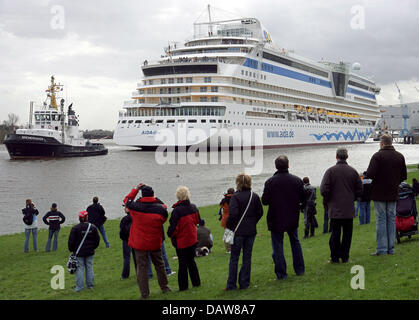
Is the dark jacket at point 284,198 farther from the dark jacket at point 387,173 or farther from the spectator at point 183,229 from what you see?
the dark jacket at point 387,173

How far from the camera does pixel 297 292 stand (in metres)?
5.89

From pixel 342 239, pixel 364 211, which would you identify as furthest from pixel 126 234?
pixel 364 211

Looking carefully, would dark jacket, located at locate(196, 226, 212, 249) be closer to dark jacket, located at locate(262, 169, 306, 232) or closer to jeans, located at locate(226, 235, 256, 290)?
jeans, located at locate(226, 235, 256, 290)

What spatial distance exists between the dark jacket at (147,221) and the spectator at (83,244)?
1.52m

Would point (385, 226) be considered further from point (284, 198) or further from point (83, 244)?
point (83, 244)

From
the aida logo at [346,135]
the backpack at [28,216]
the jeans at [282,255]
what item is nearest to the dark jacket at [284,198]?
the jeans at [282,255]

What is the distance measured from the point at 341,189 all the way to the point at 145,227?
3108 mm

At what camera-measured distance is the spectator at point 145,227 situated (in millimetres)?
6465

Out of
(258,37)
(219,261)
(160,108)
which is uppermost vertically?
(258,37)

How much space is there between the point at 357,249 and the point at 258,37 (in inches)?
2627

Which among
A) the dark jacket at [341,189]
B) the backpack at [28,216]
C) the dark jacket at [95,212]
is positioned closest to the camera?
the dark jacket at [341,189]

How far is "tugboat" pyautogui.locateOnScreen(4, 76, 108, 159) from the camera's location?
57.6m

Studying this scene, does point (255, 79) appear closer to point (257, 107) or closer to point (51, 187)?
point (257, 107)
